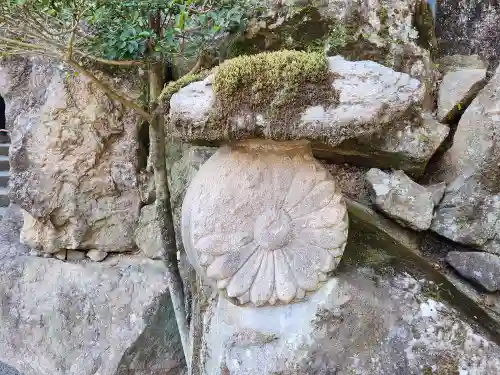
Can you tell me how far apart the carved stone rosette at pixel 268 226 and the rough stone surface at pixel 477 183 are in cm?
42

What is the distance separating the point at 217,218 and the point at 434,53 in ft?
3.10

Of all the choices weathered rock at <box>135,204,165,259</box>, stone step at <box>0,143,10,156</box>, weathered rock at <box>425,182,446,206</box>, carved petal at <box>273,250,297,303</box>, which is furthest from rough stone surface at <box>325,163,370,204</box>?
stone step at <box>0,143,10,156</box>

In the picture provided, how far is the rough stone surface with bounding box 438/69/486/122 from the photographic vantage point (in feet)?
4.75

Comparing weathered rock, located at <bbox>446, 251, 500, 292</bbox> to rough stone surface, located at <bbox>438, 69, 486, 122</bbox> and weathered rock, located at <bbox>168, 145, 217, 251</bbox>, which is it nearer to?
rough stone surface, located at <bbox>438, 69, 486, 122</bbox>

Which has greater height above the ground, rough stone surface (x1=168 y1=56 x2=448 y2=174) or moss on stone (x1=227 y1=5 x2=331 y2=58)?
moss on stone (x1=227 y1=5 x2=331 y2=58)

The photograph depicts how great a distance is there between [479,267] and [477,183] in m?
0.24

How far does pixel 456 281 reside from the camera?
4.34 feet

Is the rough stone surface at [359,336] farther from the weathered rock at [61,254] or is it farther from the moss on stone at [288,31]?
the weathered rock at [61,254]

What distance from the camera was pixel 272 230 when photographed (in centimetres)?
114

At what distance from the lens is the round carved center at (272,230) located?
114 cm

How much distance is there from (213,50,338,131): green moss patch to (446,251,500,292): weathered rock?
69cm

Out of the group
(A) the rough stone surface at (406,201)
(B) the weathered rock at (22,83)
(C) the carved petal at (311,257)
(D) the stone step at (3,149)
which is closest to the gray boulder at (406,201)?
(A) the rough stone surface at (406,201)

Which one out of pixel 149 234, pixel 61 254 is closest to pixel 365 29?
pixel 149 234

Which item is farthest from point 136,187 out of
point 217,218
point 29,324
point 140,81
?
point 217,218
